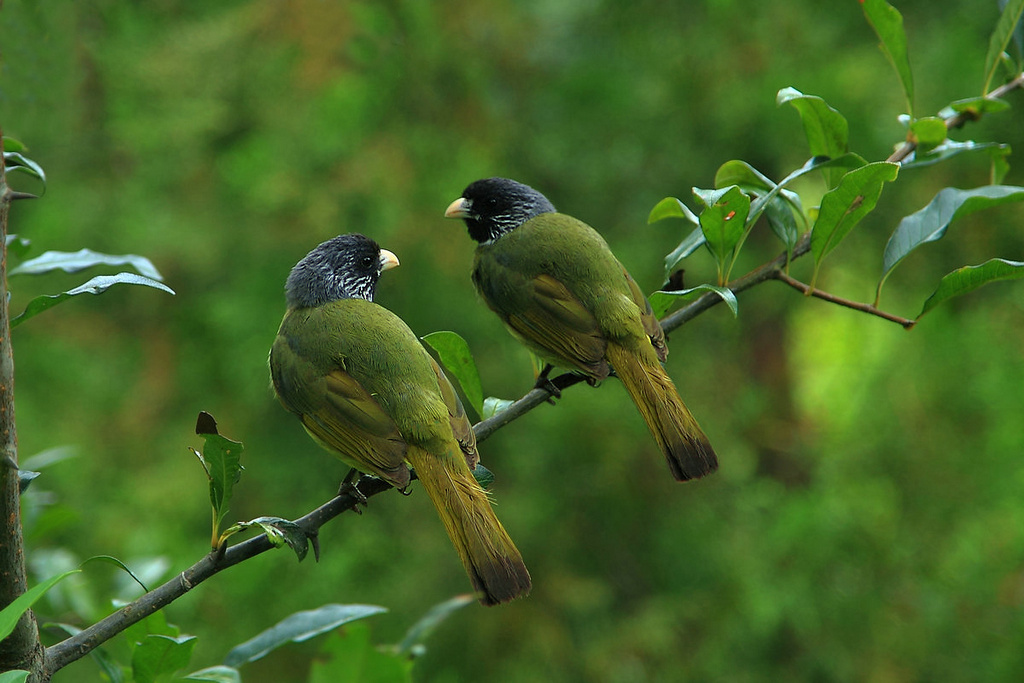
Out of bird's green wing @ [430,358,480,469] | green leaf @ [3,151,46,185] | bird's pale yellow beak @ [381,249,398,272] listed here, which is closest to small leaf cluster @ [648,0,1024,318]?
bird's green wing @ [430,358,480,469]

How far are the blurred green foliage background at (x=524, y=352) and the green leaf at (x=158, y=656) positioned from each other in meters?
2.94

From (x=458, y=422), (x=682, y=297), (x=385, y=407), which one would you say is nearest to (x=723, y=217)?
(x=682, y=297)

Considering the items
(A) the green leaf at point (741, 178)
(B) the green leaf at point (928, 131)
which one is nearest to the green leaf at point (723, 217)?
(A) the green leaf at point (741, 178)

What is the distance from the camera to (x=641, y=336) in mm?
2688

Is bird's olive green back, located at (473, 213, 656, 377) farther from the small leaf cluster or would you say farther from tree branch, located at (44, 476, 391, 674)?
tree branch, located at (44, 476, 391, 674)

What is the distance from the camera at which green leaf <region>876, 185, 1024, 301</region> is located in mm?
2201

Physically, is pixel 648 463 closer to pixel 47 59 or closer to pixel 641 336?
pixel 641 336

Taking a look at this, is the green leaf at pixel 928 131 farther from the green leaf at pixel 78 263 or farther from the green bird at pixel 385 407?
the green leaf at pixel 78 263

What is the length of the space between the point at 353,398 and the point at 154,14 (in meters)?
5.16

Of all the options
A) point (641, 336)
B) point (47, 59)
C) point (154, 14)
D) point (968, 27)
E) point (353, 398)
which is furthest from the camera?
point (154, 14)

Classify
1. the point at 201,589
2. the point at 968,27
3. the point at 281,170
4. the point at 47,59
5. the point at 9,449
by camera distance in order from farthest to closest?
the point at 281,170
the point at 968,27
the point at 201,589
the point at 47,59
the point at 9,449

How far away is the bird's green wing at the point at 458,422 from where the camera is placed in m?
2.29

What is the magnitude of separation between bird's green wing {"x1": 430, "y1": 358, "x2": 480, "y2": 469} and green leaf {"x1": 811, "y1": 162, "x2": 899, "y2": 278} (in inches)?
33.8

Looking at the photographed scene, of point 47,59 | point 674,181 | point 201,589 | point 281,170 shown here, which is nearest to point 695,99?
point 674,181
